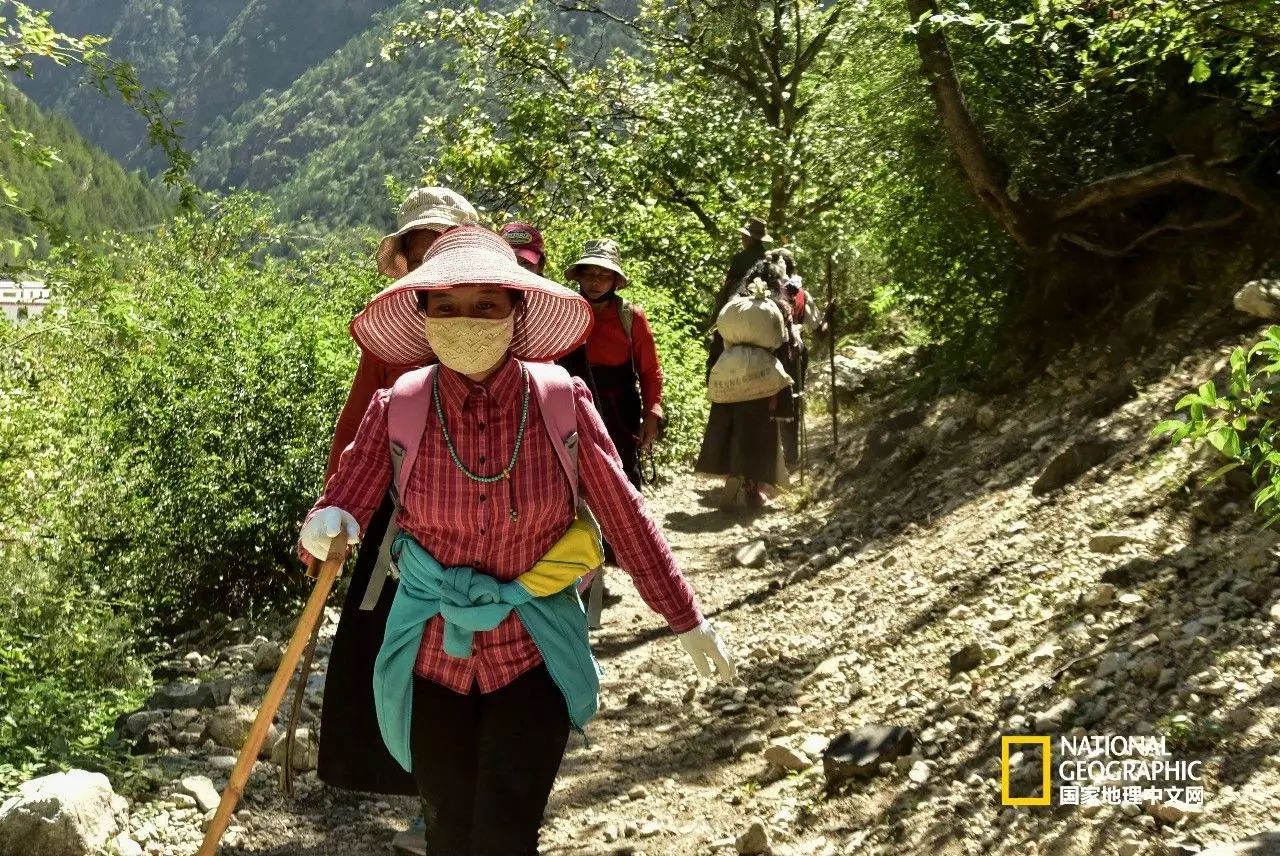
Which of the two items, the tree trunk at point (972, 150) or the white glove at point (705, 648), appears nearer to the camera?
the white glove at point (705, 648)

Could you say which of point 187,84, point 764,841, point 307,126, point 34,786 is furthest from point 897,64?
point 187,84

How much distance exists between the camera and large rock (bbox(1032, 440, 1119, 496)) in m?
7.56

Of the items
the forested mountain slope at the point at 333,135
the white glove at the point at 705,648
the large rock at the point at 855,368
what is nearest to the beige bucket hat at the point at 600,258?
the white glove at the point at 705,648

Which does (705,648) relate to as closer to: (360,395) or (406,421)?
(406,421)

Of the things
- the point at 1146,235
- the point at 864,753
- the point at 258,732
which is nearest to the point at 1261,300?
the point at 1146,235

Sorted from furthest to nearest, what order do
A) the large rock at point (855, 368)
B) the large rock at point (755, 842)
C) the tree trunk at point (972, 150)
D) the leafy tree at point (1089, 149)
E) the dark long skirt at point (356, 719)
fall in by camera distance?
the large rock at point (855, 368)
the tree trunk at point (972, 150)
the leafy tree at point (1089, 149)
the large rock at point (755, 842)
the dark long skirt at point (356, 719)

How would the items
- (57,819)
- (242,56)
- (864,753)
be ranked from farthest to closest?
(242,56), (864,753), (57,819)

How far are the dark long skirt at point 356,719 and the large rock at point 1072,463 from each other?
4772 mm

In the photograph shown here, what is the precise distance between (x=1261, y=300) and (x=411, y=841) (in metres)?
4.99

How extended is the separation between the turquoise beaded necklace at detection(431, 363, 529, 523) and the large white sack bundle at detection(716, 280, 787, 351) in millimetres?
7525

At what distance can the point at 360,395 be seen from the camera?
4539 millimetres

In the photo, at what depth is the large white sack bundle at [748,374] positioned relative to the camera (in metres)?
11.1

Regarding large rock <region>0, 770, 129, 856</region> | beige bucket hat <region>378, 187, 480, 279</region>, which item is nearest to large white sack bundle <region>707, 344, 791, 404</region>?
beige bucket hat <region>378, 187, 480, 279</region>

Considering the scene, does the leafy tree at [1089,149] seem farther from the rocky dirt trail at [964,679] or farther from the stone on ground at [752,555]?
the stone on ground at [752,555]
